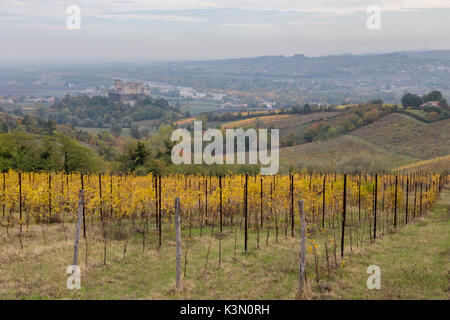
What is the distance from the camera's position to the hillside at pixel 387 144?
55391mm

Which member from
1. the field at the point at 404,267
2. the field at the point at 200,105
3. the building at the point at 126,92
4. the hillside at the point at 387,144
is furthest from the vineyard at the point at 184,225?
the field at the point at 200,105

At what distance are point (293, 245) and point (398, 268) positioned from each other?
296 centimetres

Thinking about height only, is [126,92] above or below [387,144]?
above

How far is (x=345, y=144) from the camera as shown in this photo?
66625mm

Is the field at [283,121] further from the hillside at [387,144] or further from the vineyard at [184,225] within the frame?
the vineyard at [184,225]

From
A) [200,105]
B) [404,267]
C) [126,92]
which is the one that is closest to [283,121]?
[200,105]

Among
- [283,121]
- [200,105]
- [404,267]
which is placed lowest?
[404,267]

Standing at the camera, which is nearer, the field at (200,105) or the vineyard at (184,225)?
the vineyard at (184,225)

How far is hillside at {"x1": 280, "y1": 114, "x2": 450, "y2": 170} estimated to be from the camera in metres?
55.4

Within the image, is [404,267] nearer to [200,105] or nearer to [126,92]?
[126,92]

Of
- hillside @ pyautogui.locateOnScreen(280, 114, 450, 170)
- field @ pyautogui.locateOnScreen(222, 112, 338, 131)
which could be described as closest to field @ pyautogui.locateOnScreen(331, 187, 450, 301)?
hillside @ pyautogui.locateOnScreen(280, 114, 450, 170)

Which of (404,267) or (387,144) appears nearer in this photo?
(404,267)

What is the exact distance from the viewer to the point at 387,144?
64.3 m
